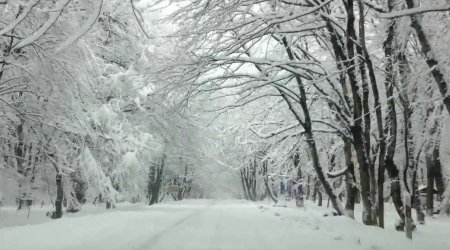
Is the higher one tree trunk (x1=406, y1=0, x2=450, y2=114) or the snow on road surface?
tree trunk (x1=406, y1=0, x2=450, y2=114)

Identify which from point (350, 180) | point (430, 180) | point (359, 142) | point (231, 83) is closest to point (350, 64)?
point (359, 142)

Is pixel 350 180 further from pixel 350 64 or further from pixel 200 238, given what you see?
pixel 200 238

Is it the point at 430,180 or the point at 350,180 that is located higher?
the point at 430,180

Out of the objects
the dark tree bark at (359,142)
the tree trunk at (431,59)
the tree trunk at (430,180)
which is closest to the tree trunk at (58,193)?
the dark tree bark at (359,142)

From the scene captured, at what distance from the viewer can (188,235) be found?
38.5 feet

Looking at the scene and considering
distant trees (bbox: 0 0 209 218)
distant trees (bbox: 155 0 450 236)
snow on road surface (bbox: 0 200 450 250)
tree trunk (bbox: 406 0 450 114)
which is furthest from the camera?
distant trees (bbox: 0 0 209 218)

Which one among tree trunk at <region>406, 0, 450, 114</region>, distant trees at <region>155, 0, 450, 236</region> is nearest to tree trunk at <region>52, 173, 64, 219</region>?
distant trees at <region>155, 0, 450, 236</region>

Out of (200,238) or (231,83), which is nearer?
(200,238)

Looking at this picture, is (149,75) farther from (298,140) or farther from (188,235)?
(298,140)

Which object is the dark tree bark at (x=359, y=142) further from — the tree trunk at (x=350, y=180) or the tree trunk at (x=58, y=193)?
the tree trunk at (x=58, y=193)

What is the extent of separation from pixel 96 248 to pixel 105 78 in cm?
1464

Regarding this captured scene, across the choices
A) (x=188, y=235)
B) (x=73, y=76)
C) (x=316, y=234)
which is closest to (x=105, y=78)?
(x=73, y=76)

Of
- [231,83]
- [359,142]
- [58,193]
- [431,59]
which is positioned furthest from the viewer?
[58,193]

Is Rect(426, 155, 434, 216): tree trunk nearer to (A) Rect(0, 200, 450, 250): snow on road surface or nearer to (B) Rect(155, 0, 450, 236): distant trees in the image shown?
(B) Rect(155, 0, 450, 236): distant trees
